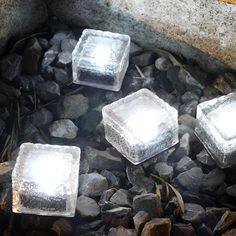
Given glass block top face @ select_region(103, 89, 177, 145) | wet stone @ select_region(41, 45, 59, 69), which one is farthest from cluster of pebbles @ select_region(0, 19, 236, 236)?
glass block top face @ select_region(103, 89, 177, 145)

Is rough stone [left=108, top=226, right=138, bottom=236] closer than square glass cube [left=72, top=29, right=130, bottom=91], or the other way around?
rough stone [left=108, top=226, right=138, bottom=236]

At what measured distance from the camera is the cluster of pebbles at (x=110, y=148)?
2119 millimetres

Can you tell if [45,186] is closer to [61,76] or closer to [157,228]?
[157,228]

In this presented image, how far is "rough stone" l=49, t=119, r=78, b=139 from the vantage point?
7.93 ft

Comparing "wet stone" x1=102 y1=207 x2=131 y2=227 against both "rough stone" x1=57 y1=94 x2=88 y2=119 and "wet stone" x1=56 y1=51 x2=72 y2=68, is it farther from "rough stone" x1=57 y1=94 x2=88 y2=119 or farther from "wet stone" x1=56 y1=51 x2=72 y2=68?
"wet stone" x1=56 y1=51 x2=72 y2=68

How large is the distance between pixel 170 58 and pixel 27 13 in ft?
2.43

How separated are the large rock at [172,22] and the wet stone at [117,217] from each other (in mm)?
907

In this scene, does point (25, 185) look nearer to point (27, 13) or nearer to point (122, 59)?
point (122, 59)

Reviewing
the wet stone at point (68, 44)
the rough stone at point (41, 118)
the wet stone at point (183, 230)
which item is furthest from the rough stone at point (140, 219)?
the wet stone at point (68, 44)

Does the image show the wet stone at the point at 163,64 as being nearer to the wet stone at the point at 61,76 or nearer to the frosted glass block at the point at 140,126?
the frosted glass block at the point at 140,126

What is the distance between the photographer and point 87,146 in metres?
2.40

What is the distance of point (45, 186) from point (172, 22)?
3.28 ft

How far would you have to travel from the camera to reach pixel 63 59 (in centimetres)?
267

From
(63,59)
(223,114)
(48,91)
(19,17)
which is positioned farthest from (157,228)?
(19,17)
